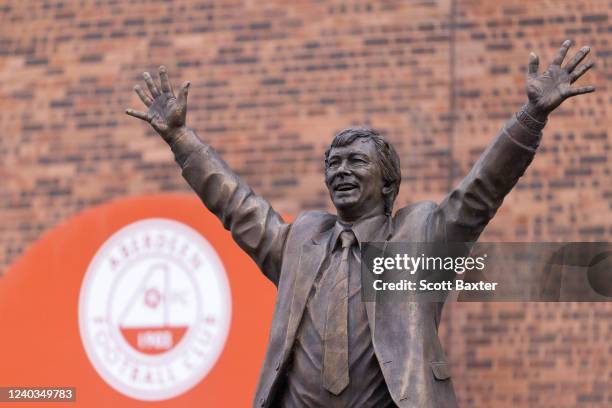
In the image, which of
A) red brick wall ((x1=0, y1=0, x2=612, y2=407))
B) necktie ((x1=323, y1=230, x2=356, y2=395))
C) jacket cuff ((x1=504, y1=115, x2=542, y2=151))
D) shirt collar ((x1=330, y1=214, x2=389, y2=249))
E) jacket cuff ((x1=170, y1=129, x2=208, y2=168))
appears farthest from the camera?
red brick wall ((x1=0, y1=0, x2=612, y2=407))

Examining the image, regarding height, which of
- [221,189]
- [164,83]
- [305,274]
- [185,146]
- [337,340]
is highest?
[164,83]

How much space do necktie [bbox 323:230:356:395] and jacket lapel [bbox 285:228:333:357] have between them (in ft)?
0.34

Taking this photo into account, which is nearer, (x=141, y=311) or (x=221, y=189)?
(x=221, y=189)

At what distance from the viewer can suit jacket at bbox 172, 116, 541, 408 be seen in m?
4.90

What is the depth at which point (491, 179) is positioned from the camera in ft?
16.5

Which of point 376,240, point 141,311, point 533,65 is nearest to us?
point 533,65

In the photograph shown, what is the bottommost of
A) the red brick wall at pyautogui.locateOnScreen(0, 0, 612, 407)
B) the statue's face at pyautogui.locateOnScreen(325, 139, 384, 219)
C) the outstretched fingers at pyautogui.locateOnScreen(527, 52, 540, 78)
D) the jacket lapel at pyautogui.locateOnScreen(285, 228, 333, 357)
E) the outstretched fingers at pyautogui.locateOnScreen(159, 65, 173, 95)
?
the jacket lapel at pyautogui.locateOnScreen(285, 228, 333, 357)

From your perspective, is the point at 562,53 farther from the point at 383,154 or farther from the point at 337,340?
the point at 337,340

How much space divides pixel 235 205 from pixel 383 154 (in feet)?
1.99

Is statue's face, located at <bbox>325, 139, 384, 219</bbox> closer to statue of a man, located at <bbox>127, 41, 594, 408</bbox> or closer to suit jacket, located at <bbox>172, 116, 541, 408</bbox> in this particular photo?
statue of a man, located at <bbox>127, 41, 594, 408</bbox>

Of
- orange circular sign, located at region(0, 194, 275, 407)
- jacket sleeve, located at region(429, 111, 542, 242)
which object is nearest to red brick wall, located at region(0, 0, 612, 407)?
orange circular sign, located at region(0, 194, 275, 407)

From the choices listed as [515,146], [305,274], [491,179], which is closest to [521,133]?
[515,146]

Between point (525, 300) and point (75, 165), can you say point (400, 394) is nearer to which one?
point (525, 300)

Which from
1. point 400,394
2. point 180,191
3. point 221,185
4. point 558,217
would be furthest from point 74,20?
point 400,394
